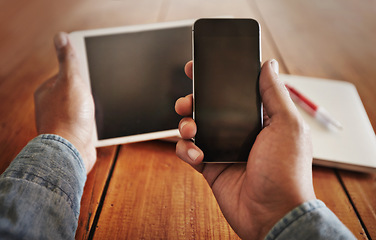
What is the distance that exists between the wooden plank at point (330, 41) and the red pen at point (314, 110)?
0.11 m

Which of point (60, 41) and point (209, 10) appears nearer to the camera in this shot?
point (60, 41)

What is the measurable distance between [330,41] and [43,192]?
866 millimetres

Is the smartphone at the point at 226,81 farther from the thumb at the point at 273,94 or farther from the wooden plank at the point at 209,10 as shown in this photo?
the wooden plank at the point at 209,10

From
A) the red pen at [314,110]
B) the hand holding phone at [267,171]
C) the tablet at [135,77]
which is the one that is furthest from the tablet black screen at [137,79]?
the red pen at [314,110]

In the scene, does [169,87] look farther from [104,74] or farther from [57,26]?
[57,26]

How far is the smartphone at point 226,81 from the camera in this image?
47 centimetres

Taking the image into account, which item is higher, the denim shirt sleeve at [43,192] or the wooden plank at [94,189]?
the denim shirt sleeve at [43,192]

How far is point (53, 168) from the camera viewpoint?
0.45m

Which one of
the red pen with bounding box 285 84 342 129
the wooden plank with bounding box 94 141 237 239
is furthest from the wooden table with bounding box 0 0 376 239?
the red pen with bounding box 285 84 342 129

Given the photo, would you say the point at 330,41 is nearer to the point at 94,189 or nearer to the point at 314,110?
the point at 314,110

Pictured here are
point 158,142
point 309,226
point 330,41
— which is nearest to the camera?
point 309,226

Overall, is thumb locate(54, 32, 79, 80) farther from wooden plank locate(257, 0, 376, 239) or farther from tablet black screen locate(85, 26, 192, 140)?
wooden plank locate(257, 0, 376, 239)

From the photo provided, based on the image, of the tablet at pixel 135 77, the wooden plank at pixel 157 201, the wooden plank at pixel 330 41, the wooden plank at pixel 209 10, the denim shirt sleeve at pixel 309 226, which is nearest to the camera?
the denim shirt sleeve at pixel 309 226

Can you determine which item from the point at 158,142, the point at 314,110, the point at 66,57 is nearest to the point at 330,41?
the point at 314,110
